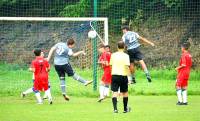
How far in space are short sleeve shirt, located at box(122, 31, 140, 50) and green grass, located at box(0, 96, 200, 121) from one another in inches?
68.8

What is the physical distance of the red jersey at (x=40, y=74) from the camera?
2175cm

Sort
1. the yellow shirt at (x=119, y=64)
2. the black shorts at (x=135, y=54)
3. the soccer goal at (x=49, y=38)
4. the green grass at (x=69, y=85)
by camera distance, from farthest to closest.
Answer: the soccer goal at (x=49, y=38) → the green grass at (x=69, y=85) → the black shorts at (x=135, y=54) → the yellow shirt at (x=119, y=64)

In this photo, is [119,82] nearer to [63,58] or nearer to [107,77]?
[107,77]

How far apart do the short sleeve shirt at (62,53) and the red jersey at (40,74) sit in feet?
2.63

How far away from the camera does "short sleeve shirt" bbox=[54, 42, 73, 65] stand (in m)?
22.5

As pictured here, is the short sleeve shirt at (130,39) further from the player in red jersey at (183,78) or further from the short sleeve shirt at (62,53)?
the player in red jersey at (183,78)

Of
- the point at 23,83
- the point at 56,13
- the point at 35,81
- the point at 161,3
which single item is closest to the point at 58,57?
the point at 35,81

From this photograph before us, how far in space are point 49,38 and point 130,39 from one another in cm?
1107

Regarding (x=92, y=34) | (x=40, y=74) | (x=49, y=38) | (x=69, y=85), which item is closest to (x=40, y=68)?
(x=40, y=74)

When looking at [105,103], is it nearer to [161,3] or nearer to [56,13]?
[161,3]

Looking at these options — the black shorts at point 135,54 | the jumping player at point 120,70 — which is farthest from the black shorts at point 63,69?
the jumping player at point 120,70

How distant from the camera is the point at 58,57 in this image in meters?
22.7

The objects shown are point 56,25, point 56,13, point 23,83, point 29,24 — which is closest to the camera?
point 23,83

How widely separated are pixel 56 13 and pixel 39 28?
699cm
